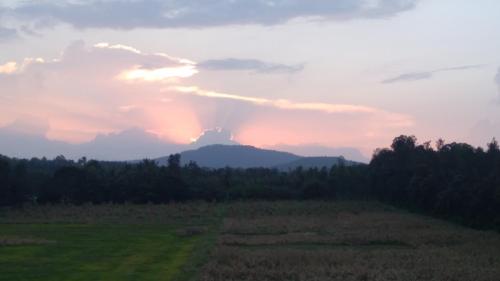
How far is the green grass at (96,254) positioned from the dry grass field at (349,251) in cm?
196

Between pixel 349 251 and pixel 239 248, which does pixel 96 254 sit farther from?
pixel 349 251

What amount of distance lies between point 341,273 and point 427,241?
14.3 meters

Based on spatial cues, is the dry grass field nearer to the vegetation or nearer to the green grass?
the vegetation

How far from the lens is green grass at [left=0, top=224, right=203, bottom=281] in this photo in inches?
995

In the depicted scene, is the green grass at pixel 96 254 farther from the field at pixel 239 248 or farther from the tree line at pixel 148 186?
the tree line at pixel 148 186

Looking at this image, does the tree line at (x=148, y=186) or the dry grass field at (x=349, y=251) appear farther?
the tree line at (x=148, y=186)

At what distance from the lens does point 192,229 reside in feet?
154

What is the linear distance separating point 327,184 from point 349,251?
65.0 meters

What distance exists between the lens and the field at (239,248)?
2545cm

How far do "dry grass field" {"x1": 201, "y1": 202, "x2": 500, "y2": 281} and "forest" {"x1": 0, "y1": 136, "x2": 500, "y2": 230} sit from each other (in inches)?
185

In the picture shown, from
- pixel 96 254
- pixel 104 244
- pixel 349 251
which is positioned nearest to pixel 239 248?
pixel 349 251

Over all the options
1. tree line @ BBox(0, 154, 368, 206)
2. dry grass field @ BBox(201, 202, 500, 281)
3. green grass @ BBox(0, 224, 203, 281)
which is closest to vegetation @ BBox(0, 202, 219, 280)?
green grass @ BBox(0, 224, 203, 281)

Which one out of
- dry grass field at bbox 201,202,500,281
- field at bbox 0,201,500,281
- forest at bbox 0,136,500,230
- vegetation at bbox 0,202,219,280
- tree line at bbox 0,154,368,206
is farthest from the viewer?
tree line at bbox 0,154,368,206

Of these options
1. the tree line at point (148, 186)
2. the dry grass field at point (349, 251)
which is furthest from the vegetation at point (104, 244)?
the tree line at point (148, 186)
